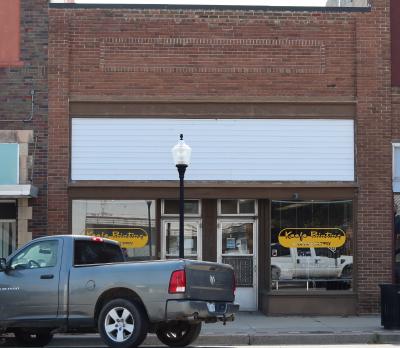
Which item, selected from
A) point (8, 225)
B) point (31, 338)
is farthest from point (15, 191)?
point (31, 338)

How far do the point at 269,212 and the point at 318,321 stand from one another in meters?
2.81

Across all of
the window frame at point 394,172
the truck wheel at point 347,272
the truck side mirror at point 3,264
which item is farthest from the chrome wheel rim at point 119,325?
the window frame at point 394,172

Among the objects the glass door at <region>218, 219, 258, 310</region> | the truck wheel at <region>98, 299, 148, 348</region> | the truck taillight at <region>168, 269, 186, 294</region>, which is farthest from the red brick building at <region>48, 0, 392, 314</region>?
the truck taillight at <region>168, 269, 186, 294</region>

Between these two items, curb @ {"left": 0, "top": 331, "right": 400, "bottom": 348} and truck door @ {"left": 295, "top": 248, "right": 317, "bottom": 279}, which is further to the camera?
truck door @ {"left": 295, "top": 248, "right": 317, "bottom": 279}

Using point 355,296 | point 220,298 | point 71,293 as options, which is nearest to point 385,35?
point 355,296

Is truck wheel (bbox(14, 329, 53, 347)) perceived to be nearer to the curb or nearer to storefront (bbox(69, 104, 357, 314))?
the curb

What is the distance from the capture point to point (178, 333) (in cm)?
1328

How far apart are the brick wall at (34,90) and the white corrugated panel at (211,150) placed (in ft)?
2.60

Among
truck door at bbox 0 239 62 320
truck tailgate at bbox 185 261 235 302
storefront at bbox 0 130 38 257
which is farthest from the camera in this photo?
storefront at bbox 0 130 38 257

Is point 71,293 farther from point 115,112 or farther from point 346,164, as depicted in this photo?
point 346,164

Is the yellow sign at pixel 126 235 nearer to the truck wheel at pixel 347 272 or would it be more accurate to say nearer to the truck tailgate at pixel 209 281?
the truck wheel at pixel 347 272

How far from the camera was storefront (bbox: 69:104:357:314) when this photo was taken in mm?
18344

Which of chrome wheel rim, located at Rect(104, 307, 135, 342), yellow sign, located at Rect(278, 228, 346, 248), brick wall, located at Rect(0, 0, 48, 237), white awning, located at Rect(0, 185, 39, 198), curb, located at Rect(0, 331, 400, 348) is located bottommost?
curb, located at Rect(0, 331, 400, 348)

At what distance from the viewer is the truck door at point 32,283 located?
1230cm
